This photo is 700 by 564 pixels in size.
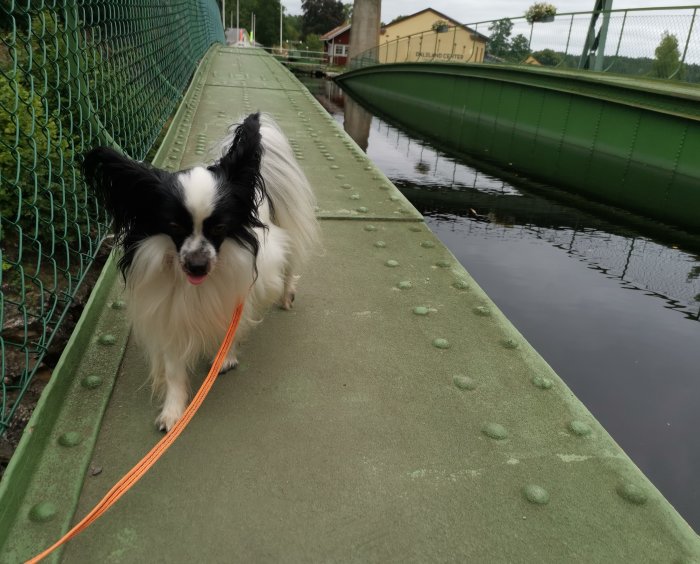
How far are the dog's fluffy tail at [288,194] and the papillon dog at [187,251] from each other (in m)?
0.26

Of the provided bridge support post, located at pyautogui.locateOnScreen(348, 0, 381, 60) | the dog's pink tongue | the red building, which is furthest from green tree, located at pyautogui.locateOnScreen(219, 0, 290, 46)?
the dog's pink tongue

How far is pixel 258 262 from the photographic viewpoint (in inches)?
81.4

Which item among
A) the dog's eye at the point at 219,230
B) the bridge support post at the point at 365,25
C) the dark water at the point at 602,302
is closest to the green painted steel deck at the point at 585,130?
the dark water at the point at 602,302

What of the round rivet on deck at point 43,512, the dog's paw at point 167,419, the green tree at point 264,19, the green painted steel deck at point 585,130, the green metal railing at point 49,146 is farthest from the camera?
the green tree at point 264,19

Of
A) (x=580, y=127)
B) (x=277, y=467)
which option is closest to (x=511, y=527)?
(x=277, y=467)

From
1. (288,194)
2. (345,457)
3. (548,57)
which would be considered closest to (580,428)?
(345,457)

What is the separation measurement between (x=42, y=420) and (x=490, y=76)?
12410 millimetres

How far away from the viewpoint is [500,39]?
44.3ft

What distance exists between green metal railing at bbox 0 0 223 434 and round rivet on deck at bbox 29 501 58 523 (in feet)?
1.23

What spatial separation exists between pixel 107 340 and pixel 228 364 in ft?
1.83

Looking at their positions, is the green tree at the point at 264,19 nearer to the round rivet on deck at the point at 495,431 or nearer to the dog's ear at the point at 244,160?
the dog's ear at the point at 244,160

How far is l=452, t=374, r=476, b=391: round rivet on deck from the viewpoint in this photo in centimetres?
209

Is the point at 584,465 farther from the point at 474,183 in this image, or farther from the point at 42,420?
the point at 474,183

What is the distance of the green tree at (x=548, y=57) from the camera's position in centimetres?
1188
